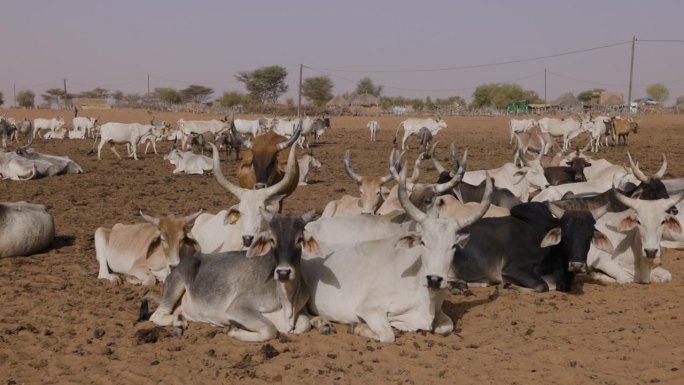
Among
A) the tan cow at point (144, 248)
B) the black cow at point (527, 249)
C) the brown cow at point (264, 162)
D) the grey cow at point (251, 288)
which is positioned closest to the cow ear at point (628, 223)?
the black cow at point (527, 249)

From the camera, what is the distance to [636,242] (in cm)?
859

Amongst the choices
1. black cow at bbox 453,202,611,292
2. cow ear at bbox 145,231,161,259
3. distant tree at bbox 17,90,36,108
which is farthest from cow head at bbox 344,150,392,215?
distant tree at bbox 17,90,36,108

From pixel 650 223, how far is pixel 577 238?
39.8 inches

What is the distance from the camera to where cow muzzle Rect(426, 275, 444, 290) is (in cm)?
602

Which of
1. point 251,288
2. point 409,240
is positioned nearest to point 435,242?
point 409,240

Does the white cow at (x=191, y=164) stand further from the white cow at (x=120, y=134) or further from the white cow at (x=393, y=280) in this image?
the white cow at (x=393, y=280)

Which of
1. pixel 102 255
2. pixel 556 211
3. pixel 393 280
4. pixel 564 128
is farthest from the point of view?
pixel 564 128

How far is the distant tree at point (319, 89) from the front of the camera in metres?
85.1

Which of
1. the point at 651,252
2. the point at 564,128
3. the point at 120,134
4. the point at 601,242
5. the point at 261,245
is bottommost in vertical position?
the point at 651,252

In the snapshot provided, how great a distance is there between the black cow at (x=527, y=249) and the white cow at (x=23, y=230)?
19.0 ft

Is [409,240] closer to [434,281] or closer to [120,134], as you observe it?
[434,281]

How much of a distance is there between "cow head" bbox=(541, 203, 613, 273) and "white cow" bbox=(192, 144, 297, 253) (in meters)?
3.01

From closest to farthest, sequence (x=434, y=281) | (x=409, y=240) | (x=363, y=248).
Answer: (x=434, y=281)
(x=409, y=240)
(x=363, y=248)

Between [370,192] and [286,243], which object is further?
[370,192]
